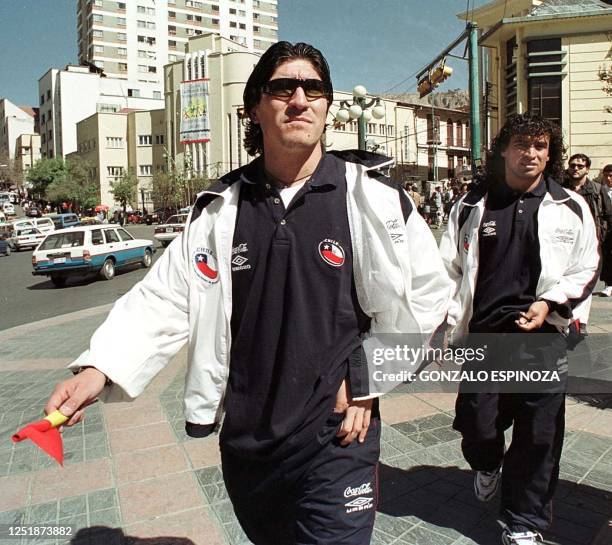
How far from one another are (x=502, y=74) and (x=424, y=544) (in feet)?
94.8

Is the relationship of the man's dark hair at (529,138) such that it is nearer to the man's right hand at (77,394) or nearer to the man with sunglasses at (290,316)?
the man with sunglasses at (290,316)

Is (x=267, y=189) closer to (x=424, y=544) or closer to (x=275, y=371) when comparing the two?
(x=275, y=371)

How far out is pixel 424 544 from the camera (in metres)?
2.85

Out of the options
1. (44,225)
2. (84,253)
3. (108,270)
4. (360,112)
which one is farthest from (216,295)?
(44,225)

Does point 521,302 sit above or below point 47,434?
above

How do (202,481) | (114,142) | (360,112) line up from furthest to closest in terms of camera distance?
(114,142) < (360,112) < (202,481)

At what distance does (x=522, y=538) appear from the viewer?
271cm

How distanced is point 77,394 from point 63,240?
54.3ft

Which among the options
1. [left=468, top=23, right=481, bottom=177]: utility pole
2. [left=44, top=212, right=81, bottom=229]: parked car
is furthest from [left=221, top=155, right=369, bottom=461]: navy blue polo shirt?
[left=44, top=212, right=81, bottom=229]: parked car

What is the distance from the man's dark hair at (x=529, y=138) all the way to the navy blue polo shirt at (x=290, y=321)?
1.43m

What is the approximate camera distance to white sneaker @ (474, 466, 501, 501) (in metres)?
3.11

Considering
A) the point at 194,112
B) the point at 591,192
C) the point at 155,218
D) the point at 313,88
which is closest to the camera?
the point at 313,88

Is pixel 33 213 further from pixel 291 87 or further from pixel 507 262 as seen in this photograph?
pixel 291 87

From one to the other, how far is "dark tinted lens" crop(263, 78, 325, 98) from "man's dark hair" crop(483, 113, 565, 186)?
→ 4.64ft
